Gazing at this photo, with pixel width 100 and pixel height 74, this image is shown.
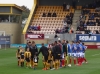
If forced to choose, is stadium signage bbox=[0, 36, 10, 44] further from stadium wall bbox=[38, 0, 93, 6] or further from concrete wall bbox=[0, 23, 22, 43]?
stadium wall bbox=[38, 0, 93, 6]

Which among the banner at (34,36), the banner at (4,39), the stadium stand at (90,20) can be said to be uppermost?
the stadium stand at (90,20)

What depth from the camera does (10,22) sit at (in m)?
67.4

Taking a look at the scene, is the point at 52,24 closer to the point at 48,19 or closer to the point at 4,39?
the point at 48,19

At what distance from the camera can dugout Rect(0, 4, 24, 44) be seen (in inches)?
2633

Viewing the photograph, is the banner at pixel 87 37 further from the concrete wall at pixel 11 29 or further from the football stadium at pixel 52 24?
the concrete wall at pixel 11 29

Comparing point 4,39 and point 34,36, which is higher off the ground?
point 34,36

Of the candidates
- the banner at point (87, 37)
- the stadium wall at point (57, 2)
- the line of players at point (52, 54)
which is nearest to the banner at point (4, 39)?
the banner at point (87, 37)

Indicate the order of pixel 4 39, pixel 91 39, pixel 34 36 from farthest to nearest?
pixel 34 36 < pixel 4 39 < pixel 91 39

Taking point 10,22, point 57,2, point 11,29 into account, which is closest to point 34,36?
point 11,29

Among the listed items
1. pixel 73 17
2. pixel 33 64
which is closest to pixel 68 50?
pixel 33 64

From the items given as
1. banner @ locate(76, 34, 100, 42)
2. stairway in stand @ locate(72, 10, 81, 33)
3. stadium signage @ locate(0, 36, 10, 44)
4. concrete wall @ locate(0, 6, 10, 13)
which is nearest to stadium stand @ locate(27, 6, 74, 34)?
stairway in stand @ locate(72, 10, 81, 33)

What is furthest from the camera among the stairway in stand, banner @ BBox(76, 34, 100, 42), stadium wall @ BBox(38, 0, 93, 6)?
stadium wall @ BBox(38, 0, 93, 6)

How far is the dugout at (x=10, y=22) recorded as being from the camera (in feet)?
219

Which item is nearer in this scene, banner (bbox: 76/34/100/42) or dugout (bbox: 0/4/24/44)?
banner (bbox: 76/34/100/42)
